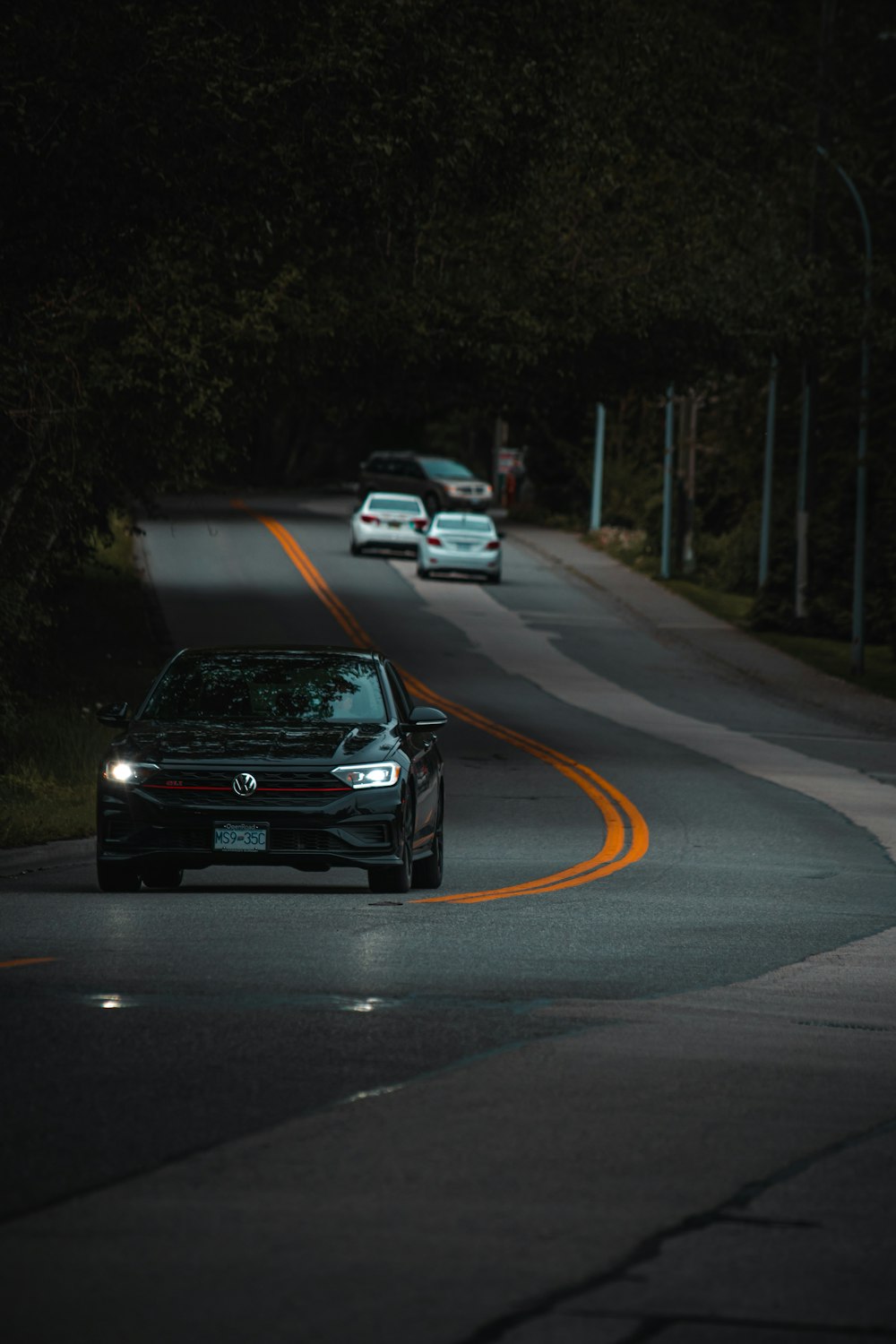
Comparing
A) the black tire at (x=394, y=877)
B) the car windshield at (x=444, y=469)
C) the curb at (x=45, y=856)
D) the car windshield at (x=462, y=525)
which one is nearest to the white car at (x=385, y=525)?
the car windshield at (x=462, y=525)

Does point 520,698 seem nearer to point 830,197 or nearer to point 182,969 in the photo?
point 830,197

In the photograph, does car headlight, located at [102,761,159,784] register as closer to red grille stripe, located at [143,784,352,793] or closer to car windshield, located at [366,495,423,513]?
red grille stripe, located at [143,784,352,793]

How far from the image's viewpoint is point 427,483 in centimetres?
7800

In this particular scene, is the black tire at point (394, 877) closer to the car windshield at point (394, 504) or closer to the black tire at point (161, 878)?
the black tire at point (161, 878)

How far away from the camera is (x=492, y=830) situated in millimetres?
21266

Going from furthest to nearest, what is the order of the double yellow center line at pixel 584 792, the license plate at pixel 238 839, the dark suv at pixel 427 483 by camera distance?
the dark suv at pixel 427 483
the double yellow center line at pixel 584 792
the license plate at pixel 238 839

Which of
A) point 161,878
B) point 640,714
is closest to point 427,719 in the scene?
point 161,878

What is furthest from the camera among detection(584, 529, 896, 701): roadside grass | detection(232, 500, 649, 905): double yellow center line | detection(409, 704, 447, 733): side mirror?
detection(584, 529, 896, 701): roadside grass

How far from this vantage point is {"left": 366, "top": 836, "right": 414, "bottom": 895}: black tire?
15.2 m

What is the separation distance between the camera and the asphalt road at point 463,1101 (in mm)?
5484

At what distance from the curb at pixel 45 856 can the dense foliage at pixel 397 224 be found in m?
3.07

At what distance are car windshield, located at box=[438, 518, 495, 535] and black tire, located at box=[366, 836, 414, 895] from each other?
44.7m

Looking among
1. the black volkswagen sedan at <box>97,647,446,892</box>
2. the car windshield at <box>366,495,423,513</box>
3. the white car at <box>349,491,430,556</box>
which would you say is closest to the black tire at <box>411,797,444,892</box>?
the black volkswagen sedan at <box>97,647,446,892</box>

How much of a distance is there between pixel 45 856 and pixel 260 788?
388cm
